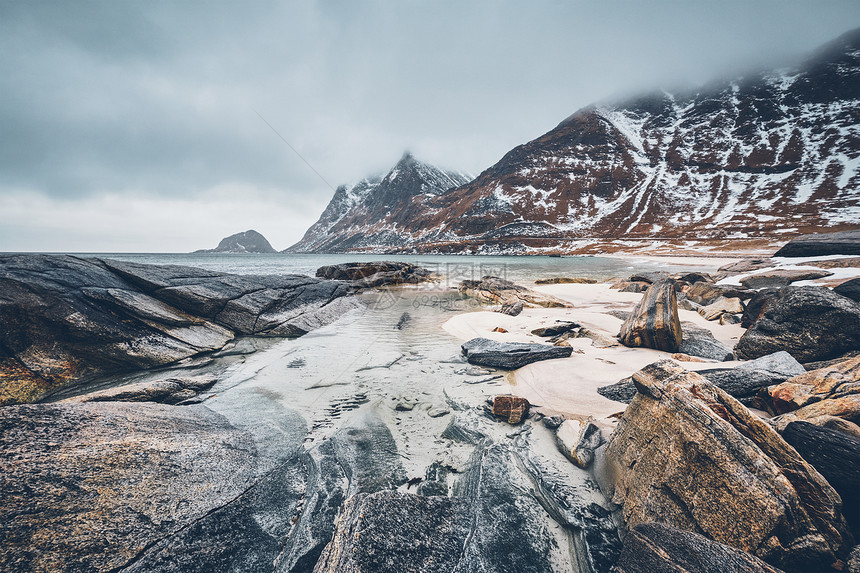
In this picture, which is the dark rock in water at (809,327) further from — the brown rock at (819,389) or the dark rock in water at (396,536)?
the dark rock in water at (396,536)

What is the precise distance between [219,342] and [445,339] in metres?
7.96

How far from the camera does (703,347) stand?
24.3 feet

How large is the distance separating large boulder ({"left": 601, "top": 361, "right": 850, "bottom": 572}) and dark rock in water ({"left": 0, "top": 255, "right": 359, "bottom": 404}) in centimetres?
1135

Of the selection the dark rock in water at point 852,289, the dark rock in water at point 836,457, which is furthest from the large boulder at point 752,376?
the dark rock in water at point 852,289

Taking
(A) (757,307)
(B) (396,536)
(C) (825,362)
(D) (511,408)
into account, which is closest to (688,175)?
(A) (757,307)

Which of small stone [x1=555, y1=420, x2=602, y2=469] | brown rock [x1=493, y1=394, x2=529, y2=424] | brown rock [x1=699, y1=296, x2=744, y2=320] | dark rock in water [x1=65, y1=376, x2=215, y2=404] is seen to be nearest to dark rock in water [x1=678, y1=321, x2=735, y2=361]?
brown rock [x1=699, y1=296, x2=744, y2=320]

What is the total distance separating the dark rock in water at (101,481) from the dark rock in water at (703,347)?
9.73 metres

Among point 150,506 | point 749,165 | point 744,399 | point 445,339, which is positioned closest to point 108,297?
point 150,506

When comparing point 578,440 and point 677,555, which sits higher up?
point 677,555

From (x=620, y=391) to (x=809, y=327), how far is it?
388cm

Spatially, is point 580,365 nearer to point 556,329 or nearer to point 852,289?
point 556,329

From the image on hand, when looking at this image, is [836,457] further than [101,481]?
No

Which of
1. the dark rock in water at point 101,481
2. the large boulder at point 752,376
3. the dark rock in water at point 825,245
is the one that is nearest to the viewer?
the dark rock in water at point 101,481

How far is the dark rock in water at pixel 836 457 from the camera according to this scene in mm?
2607
